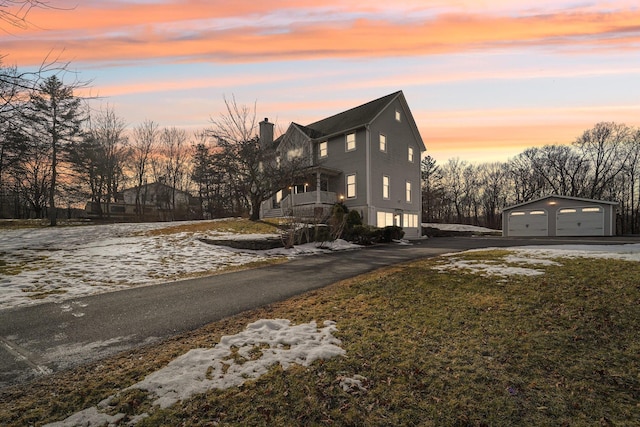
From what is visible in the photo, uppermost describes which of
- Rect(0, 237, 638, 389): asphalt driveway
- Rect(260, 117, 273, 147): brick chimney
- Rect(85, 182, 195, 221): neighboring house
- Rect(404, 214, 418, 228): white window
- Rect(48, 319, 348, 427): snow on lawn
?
Rect(260, 117, 273, 147): brick chimney

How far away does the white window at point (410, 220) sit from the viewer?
25891mm

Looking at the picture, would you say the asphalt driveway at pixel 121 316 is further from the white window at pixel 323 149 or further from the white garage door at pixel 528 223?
the white garage door at pixel 528 223

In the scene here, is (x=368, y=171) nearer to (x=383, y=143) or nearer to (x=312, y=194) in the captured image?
(x=383, y=143)

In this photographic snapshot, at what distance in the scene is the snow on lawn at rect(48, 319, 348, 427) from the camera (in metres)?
2.89

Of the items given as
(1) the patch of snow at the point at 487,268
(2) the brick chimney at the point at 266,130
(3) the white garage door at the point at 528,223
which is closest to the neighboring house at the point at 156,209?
(2) the brick chimney at the point at 266,130

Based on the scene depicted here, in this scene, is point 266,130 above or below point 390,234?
above

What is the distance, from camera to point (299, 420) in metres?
2.71

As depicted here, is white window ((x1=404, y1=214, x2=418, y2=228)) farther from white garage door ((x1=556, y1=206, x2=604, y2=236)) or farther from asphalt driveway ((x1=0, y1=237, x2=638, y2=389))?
asphalt driveway ((x1=0, y1=237, x2=638, y2=389))

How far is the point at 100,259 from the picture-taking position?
10164 millimetres

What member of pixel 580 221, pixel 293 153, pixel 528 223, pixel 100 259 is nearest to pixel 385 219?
pixel 293 153

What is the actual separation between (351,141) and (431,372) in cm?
2166

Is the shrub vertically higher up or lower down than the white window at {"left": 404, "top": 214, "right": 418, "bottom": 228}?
lower down

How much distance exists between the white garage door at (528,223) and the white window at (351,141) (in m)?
16.8

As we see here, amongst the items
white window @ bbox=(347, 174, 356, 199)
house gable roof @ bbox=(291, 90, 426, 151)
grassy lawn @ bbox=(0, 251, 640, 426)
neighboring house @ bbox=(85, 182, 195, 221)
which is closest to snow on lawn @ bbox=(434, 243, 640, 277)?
grassy lawn @ bbox=(0, 251, 640, 426)
